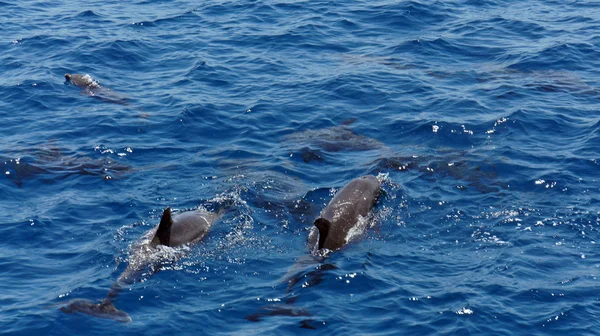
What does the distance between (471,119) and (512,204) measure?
15.5 feet

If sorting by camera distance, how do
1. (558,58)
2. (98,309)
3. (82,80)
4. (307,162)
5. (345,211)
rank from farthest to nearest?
(558,58), (82,80), (307,162), (345,211), (98,309)

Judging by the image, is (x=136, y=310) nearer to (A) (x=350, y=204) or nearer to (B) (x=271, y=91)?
(A) (x=350, y=204)

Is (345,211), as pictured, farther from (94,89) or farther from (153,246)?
(94,89)

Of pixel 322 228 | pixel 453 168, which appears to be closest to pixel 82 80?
pixel 453 168

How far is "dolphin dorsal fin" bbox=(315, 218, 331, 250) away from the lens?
14.8 metres

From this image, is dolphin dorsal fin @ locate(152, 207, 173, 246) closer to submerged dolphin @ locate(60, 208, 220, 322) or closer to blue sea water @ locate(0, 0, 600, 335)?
submerged dolphin @ locate(60, 208, 220, 322)

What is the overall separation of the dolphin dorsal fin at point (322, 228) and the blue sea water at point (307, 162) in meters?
0.48

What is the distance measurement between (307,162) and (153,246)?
17.7 feet

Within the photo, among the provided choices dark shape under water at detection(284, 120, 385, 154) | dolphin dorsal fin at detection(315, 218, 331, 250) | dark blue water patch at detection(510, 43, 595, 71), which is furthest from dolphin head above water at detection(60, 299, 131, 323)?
dark blue water patch at detection(510, 43, 595, 71)

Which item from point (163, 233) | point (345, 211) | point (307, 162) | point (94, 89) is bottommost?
point (94, 89)

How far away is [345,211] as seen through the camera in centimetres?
1641

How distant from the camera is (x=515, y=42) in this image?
2703cm

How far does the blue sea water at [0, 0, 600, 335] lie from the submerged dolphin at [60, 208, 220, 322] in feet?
0.64

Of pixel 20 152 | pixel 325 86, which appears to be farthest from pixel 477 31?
pixel 20 152
